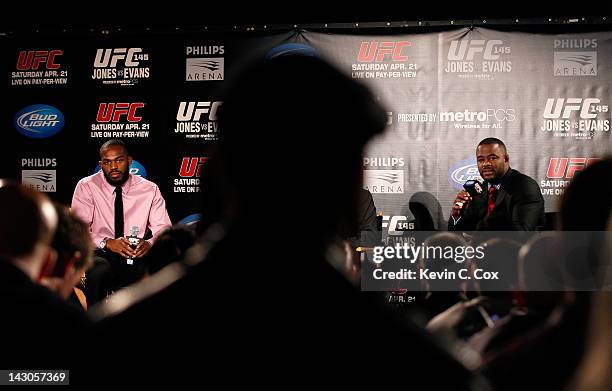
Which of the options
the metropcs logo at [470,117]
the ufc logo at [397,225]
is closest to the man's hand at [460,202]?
the ufc logo at [397,225]

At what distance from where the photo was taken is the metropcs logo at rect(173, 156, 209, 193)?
7120mm

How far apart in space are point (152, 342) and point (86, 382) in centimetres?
7

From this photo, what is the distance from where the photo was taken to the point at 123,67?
7.22 meters

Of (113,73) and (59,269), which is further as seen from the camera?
(113,73)

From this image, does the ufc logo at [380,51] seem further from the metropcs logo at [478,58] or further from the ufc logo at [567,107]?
the ufc logo at [567,107]

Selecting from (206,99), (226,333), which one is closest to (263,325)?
(226,333)

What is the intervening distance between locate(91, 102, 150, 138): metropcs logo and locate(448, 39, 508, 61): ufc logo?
9.81 feet

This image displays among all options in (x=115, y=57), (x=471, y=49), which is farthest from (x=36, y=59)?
(x=471, y=49)

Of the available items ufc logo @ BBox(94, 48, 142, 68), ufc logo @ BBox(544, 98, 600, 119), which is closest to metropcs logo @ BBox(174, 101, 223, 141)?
ufc logo @ BBox(94, 48, 142, 68)

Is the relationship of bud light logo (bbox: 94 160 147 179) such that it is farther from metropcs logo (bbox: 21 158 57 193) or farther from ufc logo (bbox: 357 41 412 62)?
ufc logo (bbox: 357 41 412 62)

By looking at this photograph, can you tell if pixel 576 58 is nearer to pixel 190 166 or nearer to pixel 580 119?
pixel 580 119

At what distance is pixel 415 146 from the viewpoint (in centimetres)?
686

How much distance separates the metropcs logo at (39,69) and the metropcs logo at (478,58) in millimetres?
3771

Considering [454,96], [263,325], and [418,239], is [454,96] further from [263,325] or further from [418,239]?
[263,325]
